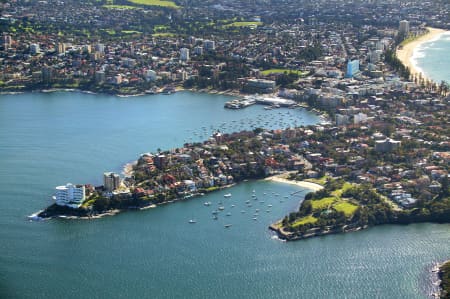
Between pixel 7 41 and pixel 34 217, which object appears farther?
pixel 7 41

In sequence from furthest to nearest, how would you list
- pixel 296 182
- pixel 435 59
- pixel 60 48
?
pixel 60 48, pixel 435 59, pixel 296 182

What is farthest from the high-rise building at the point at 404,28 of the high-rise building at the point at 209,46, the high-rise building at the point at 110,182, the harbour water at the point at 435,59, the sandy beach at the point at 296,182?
the high-rise building at the point at 110,182

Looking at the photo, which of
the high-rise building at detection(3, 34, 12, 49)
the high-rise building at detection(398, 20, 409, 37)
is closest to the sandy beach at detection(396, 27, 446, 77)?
the high-rise building at detection(398, 20, 409, 37)

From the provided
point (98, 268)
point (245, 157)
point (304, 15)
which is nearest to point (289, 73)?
point (245, 157)

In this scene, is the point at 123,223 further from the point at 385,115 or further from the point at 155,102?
the point at 155,102

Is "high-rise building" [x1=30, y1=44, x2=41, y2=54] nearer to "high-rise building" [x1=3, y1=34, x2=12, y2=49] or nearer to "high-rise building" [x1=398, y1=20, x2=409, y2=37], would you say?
"high-rise building" [x1=3, y1=34, x2=12, y2=49]

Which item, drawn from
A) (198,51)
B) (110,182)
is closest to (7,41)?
(198,51)

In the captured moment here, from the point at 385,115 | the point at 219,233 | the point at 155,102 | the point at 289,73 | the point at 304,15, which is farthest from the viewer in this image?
the point at 304,15

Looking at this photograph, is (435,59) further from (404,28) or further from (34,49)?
(34,49)
